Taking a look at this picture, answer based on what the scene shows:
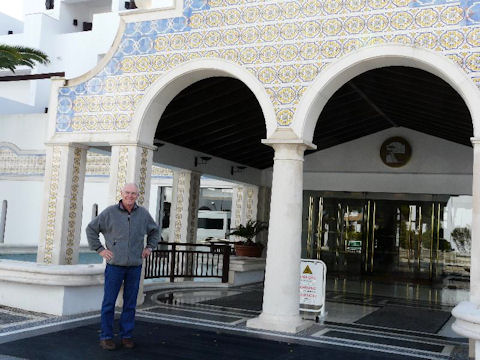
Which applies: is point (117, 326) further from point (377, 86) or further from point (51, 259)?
point (377, 86)

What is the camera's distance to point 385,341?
Answer: 673cm

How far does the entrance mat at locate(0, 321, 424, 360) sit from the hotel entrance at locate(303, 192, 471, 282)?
9.58 metres

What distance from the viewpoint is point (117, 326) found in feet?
21.5

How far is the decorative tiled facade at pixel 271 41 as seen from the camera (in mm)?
6488

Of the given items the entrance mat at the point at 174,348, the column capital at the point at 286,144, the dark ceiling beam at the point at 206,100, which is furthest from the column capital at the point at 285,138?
the dark ceiling beam at the point at 206,100

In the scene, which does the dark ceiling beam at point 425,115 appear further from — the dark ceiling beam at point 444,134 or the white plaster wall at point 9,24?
the white plaster wall at point 9,24

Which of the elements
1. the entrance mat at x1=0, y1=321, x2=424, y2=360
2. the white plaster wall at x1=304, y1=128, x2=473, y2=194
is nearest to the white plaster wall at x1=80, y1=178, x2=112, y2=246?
the white plaster wall at x1=304, y1=128, x2=473, y2=194

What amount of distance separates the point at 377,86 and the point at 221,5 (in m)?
4.08

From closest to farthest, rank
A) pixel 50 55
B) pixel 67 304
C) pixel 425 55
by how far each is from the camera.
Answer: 1. pixel 425 55
2. pixel 67 304
3. pixel 50 55

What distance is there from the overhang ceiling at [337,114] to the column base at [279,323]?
412 centimetres

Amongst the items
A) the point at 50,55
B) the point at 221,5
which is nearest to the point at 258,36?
the point at 221,5

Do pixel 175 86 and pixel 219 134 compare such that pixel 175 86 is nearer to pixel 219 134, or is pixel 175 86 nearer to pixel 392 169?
pixel 219 134

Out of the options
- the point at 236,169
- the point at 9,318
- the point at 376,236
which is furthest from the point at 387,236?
the point at 9,318

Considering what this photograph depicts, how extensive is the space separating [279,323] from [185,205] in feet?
23.0
